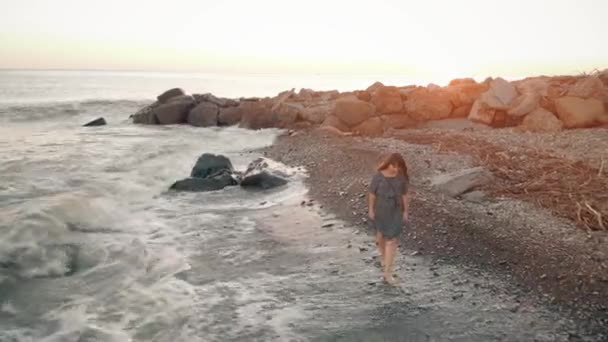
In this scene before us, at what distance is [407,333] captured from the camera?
6.82m

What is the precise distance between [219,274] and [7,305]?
150 inches

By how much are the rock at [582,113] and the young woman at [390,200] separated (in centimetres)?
1907

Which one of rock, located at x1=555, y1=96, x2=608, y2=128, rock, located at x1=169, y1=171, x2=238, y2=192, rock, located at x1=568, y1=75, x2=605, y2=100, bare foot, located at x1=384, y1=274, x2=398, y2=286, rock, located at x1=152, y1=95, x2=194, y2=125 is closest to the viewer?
bare foot, located at x1=384, y1=274, x2=398, y2=286

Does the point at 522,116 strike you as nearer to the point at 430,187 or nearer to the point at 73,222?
the point at 430,187

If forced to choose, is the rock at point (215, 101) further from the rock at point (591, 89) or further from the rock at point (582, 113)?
the rock at point (591, 89)

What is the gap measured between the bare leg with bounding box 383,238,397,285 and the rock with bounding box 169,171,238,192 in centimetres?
954

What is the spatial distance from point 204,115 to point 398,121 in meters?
18.0

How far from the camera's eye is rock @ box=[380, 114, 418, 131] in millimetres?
28359

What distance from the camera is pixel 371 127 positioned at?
2745cm

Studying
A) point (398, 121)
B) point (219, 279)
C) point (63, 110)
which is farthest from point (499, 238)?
point (63, 110)

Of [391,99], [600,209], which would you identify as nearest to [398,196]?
[600,209]

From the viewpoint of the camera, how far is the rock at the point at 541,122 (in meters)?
23.1

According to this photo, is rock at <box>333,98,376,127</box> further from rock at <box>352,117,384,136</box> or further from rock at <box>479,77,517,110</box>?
rock at <box>479,77,517,110</box>

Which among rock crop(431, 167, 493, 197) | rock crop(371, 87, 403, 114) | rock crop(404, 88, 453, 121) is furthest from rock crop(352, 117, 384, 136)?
rock crop(431, 167, 493, 197)
